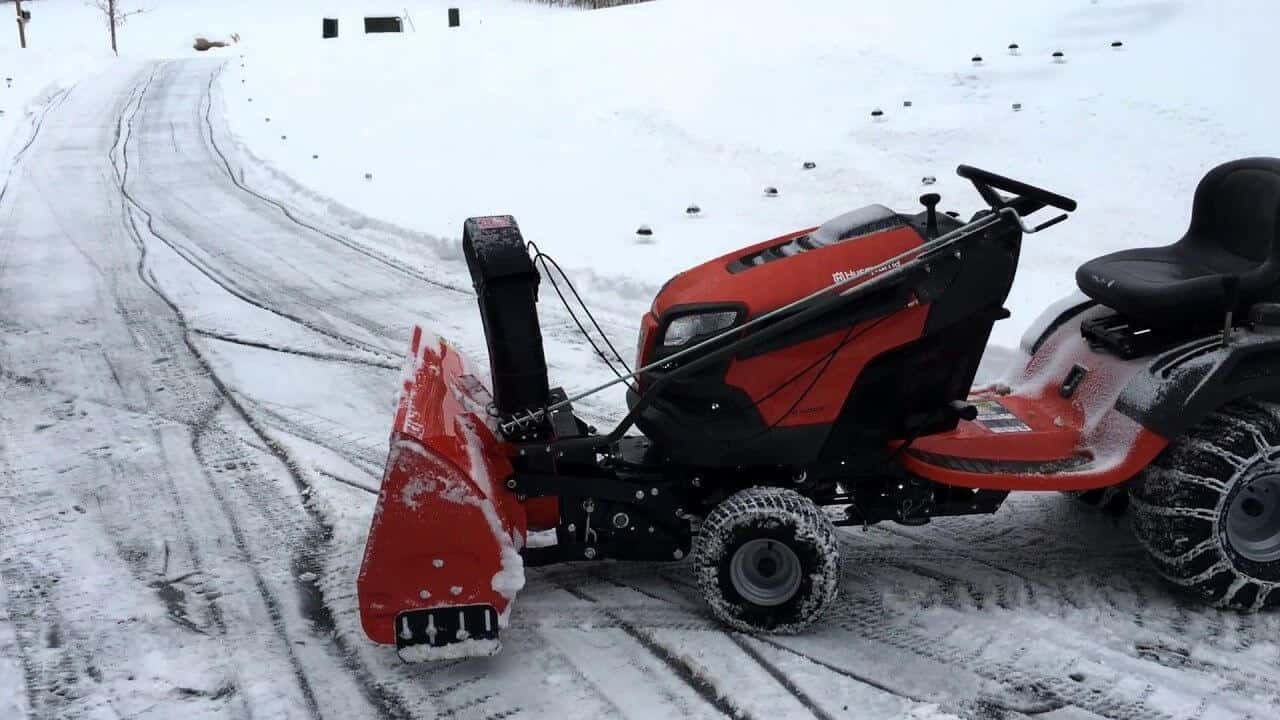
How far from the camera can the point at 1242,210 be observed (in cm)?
406

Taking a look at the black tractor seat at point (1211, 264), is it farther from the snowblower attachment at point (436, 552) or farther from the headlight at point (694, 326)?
the snowblower attachment at point (436, 552)

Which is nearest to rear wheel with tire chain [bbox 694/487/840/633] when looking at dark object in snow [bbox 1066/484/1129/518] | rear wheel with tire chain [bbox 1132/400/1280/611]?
rear wheel with tire chain [bbox 1132/400/1280/611]

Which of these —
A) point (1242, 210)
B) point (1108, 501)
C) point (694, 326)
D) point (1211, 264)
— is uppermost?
point (1242, 210)

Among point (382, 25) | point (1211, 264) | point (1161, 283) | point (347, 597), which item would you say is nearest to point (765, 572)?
point (347, 597)

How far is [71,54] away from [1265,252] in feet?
96.5

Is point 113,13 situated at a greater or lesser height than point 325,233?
greater

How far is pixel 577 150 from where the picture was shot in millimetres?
11320

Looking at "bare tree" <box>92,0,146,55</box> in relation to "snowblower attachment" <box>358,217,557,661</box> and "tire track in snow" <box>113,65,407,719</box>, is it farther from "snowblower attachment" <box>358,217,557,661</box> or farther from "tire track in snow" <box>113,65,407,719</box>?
"snowblower attachment" <box>358,217,557,661</box>

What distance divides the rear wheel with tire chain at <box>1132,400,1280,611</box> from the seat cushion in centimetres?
36

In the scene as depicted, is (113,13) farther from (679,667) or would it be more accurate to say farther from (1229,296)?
(1229,296)

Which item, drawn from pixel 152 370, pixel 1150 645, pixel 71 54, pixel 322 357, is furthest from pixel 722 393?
pixel 71 54

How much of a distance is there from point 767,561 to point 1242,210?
2142 millimetres

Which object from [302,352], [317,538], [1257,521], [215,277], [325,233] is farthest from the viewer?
[325,233]

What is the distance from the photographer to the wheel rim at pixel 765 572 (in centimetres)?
363
